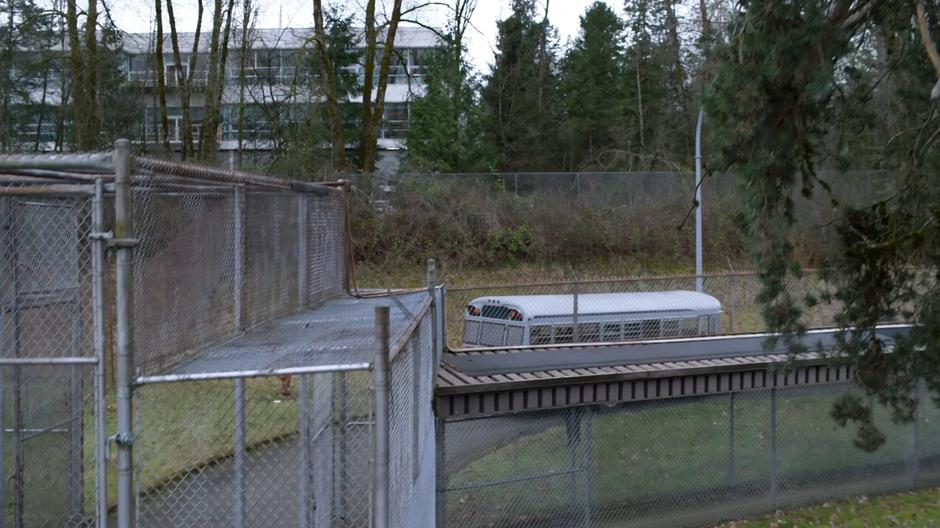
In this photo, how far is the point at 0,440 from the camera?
19.8 ft

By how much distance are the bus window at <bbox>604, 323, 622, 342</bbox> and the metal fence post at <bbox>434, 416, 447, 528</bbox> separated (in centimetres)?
629

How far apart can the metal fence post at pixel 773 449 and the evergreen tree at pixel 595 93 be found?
2714 cm

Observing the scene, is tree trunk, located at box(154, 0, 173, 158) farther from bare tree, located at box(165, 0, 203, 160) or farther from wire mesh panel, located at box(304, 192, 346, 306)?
wire mesh panel, located at box(304, 192, 346, 306)

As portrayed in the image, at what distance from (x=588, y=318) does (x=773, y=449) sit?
159 inches

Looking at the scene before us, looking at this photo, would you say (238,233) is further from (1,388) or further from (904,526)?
(904,526)

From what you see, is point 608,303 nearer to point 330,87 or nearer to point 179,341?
point 179,341

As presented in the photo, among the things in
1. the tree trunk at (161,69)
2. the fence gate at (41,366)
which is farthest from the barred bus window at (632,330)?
the tree trunk at (161,69)

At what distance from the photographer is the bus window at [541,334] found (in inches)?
577

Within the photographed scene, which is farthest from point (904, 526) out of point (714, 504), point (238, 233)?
point (238, 233)

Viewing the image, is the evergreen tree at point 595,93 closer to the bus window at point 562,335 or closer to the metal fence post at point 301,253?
the bus window at point 562,335

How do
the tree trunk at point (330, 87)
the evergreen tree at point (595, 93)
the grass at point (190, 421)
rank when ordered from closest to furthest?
the grass at point (190, 421) < the tree trunk at point (330, 87) < the evergreen tree at point (595, 93)

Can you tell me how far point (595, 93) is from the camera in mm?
39031

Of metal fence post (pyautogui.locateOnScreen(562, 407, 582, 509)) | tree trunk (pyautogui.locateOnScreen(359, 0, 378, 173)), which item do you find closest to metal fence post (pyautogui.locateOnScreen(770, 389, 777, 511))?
metal fence post (pyautogui.locateOnScreen(562, 407, 582, 509))

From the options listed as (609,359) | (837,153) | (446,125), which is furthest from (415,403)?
(446,125)
